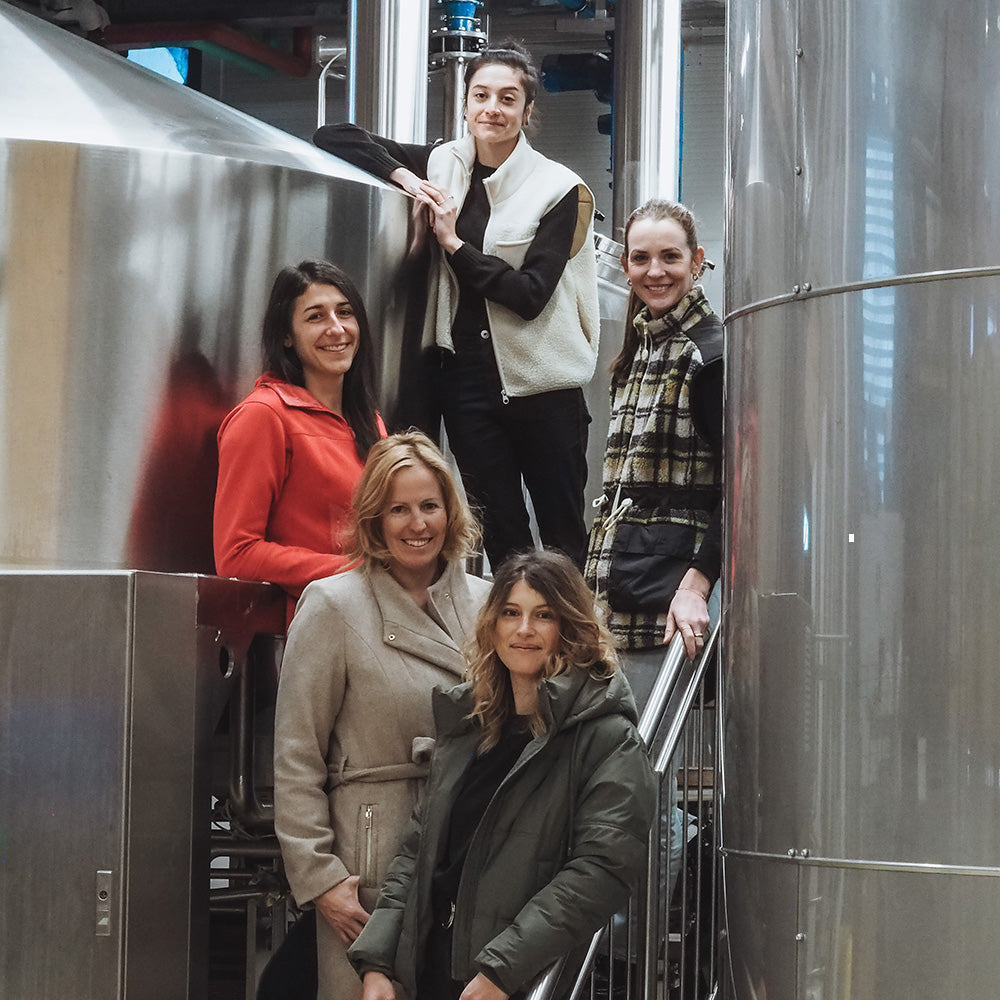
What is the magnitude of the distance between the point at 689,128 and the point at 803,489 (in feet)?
30.5

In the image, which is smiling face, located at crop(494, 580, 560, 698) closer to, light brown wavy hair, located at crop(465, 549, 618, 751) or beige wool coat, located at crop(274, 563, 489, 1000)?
light brown wavy hair, located at crop(465, 549, 618, 751)

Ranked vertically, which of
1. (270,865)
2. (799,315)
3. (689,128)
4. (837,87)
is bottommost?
(270,865)

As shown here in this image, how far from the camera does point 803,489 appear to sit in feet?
9.70

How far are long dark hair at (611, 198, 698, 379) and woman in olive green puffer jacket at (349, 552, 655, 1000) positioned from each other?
1.05 metres

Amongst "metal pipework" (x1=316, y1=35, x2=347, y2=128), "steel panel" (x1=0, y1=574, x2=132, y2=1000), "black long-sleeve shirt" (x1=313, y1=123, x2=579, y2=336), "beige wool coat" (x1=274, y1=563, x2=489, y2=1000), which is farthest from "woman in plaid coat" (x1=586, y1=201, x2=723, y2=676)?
"metal pipework" (x1=316, y1=35, x2=347, y2=128)

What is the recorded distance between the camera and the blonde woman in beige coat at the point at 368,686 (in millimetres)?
3273

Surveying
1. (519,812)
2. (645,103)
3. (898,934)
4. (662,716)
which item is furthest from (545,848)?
(645,103)

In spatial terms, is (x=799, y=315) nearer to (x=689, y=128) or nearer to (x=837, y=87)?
(x=837, y=87)

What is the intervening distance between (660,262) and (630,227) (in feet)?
0.44

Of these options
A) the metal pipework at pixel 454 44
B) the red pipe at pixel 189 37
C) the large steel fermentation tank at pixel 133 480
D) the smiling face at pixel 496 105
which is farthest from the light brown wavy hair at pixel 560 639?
the red pipe at pixel 189 37

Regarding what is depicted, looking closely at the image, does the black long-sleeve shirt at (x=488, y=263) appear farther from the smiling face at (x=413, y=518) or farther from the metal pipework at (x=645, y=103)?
the metal pipework at (x=645, y=103)

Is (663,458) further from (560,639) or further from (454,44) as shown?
(454,44)

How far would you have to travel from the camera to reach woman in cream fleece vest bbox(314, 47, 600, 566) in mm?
4559

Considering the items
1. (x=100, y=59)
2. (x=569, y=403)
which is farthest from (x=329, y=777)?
(x=100, y=59)
